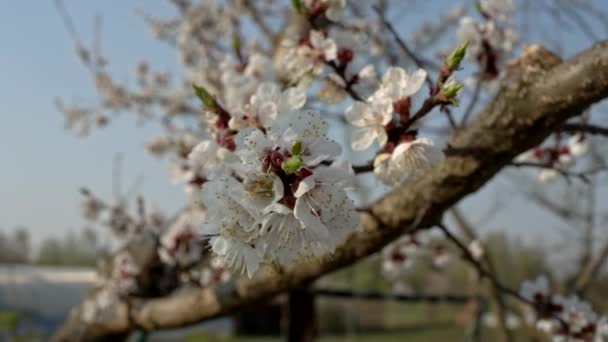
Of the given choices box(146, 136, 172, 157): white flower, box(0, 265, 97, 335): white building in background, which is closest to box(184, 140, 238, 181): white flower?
box(146, 136, 172, 157): white flower

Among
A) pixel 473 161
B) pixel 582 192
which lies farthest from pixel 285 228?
pixel 582 192

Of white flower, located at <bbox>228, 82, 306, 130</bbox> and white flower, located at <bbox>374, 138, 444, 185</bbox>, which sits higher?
white flower, located at <bbox>228, 82, 306, 130</bbox>

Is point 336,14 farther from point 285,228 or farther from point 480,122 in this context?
point 285,228

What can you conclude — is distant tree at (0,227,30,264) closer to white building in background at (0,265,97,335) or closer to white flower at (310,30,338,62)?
white building in background at (0,265,97,335)

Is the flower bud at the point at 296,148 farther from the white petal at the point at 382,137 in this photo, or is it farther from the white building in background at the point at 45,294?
the white building in background at the point at 45,294

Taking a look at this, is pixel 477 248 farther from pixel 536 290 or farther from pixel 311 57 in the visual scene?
pixel 311 57

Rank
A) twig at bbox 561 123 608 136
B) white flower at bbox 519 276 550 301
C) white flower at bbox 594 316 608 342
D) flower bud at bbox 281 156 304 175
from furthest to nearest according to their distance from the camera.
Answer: white flower at bbox 519 276 550 301 < white flower at bbox 594 316 608 342 < twig at bbox 561 123 608 136 < flower bud at bbox 281 156 304 175

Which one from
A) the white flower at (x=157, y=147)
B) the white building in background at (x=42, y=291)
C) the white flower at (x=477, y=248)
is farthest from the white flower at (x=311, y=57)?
the white building in background at (x=42, y=291)
